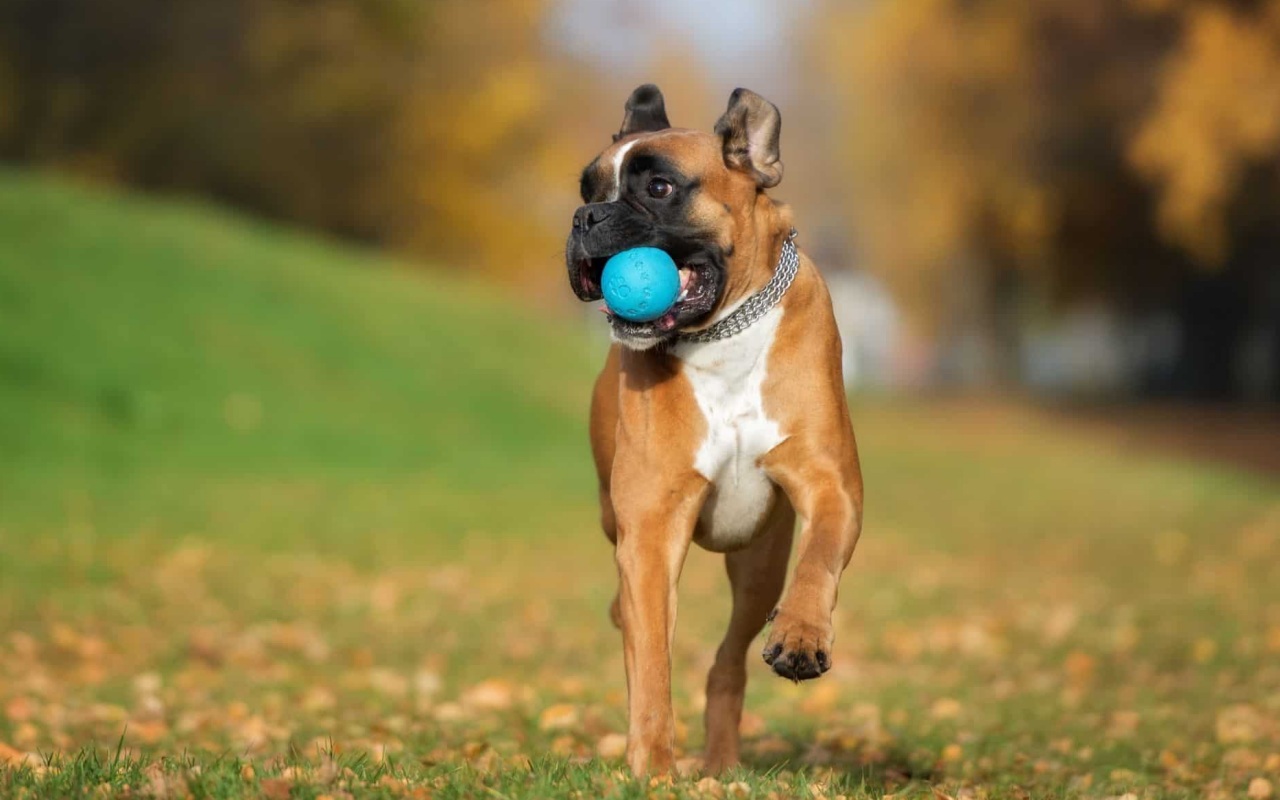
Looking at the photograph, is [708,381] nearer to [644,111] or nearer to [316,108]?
[644,111]

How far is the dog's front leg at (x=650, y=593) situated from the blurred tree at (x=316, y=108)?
2763 cm

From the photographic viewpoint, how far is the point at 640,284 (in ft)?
18.0

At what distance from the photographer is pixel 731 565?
6551 mm

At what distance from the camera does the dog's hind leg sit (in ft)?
21.0

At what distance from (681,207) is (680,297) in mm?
317

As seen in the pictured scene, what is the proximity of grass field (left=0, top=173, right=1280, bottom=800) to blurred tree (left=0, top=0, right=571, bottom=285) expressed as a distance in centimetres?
422

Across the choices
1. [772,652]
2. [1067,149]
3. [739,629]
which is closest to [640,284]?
[772,652]

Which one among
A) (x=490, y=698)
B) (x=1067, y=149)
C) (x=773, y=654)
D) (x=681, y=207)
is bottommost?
(x=490, y=698)

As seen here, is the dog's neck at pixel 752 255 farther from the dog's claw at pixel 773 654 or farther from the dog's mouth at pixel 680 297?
the dog's claw at pixel 773 654

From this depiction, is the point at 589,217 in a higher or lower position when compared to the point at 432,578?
higher

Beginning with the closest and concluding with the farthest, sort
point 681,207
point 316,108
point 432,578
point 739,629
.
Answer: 1. point 681,207
2. point 739,629
3. point 432,578
4. point 316,108

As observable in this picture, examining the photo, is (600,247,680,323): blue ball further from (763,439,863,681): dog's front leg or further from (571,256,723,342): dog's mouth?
(763,439,863,681): dog's front leg

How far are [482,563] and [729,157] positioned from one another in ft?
33.1

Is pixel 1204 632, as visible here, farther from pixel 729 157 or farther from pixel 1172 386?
pixel 1172 386
